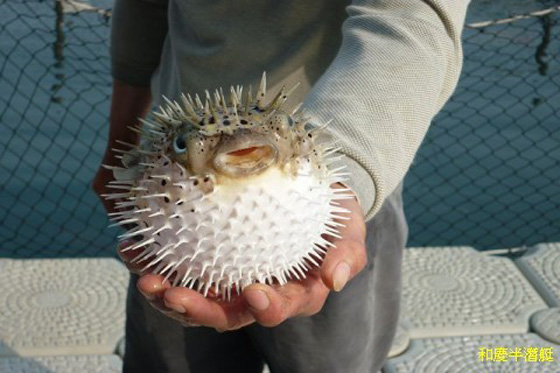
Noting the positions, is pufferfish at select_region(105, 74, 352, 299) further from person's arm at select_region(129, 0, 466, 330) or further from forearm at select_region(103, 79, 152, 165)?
forearm at select_region(103, 79, 152, 165)

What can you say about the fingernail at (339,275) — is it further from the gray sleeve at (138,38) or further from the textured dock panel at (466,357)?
the textured dock panel at (466,357)

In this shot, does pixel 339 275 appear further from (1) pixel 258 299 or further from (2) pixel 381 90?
(2) pixel 381 90

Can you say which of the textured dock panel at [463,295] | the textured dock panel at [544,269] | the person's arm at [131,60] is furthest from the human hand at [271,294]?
the textured dock panel at [544,269]

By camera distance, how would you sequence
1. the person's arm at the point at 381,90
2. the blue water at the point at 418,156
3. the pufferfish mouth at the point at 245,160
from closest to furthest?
the pufferfish mouth at the point at 245,160
the person's arm at the point at 381,90
the blue water at the point at 418,156

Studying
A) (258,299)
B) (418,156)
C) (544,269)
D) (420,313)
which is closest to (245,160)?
(258,299)

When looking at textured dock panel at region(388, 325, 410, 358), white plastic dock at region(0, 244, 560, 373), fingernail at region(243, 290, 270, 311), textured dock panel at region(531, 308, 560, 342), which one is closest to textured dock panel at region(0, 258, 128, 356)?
white plastic dock at region(0, 244, 560, 373)

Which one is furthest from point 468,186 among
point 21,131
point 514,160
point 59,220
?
point 21,131
